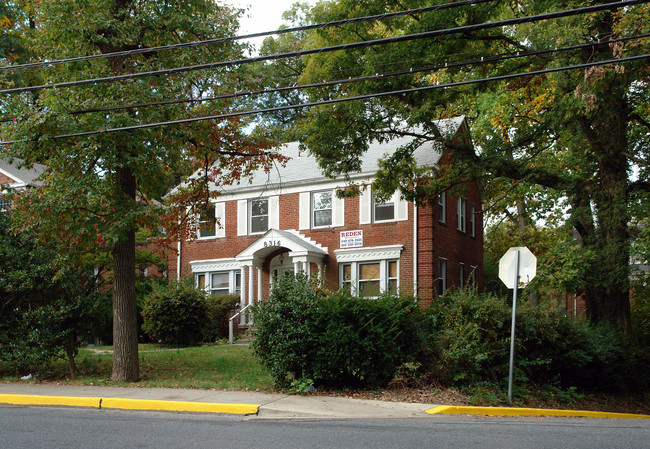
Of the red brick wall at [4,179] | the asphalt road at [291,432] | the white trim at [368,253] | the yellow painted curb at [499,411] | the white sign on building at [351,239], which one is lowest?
the yellow painted curb at [499,411]

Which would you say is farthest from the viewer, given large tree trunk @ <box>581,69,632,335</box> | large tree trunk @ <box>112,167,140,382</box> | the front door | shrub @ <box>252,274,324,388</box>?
the front door

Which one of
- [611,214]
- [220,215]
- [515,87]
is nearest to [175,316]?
[220,215]

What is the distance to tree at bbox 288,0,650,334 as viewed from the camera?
14.6 metres

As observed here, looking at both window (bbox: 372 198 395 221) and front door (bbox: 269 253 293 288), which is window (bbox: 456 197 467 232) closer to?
window (bbox: 372 198 395 221)

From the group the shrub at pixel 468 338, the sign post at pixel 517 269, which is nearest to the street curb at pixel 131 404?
the shrub at pixel 468 338

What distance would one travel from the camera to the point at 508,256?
11641 mm

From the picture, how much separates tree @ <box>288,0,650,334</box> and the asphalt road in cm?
736

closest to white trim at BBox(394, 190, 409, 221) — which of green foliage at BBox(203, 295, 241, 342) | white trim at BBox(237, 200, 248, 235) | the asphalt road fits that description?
white trim at BBox(237, 200, 248, 235)

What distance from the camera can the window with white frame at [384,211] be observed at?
23.3 metres

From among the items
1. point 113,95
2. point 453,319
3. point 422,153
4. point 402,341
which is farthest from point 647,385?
point 113,95

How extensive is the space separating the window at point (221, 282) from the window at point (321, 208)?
14.5 feet

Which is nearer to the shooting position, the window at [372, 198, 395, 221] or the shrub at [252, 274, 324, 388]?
the shrub at [252, 274, 324, 388]

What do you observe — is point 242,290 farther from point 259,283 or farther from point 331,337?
point 331,337

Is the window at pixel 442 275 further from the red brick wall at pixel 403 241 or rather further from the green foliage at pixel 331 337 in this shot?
the green foliage at pixel 331 337
